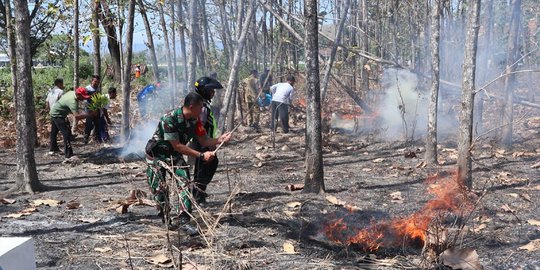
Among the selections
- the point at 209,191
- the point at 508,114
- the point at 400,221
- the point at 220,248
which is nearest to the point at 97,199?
the point at 209,191

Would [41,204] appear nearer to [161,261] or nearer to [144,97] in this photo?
[161,261]

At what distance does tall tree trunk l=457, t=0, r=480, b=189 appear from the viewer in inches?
272

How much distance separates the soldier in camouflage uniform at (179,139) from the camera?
541cm

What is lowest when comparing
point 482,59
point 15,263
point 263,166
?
point 263,166

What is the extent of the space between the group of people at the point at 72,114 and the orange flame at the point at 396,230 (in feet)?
22.4

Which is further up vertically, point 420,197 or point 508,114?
point 508,114

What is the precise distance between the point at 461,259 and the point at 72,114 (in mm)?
9349

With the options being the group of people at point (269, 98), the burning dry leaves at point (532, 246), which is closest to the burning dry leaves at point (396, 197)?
the burning dry leaves at point (532, 246)

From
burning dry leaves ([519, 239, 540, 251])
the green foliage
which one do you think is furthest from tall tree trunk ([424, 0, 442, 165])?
the green foliage

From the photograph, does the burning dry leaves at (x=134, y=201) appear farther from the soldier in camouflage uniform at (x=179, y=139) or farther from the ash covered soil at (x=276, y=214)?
the soldier in camouflage uniform at (x=179, y=139)

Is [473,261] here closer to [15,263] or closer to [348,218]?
[348,218]

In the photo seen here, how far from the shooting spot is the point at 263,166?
A: 10.2 metres

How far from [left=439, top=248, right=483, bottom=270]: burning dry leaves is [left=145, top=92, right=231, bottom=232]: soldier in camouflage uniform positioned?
7.39 ft

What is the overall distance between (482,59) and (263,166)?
9.90 meters
